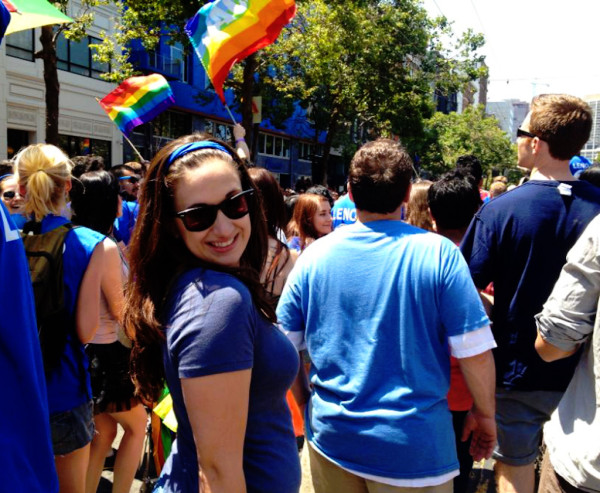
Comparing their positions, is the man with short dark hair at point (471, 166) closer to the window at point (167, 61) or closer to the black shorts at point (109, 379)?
the black shorts at point (109, 379)

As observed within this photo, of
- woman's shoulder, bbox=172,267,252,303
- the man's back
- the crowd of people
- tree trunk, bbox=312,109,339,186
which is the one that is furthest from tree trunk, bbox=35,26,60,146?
tree trunk, bbox=312,109,339,186

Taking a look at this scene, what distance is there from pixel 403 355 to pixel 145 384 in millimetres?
904

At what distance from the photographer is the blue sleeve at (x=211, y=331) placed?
1.35 m

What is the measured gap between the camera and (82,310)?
8.40 ft

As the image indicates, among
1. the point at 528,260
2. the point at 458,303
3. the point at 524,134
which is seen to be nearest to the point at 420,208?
the point at 524,134

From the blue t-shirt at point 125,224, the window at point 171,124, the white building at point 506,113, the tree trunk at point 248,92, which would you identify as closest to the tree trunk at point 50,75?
the tree trunk at point 248,92

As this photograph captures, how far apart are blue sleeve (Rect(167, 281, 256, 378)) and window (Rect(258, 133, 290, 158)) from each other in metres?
32.4

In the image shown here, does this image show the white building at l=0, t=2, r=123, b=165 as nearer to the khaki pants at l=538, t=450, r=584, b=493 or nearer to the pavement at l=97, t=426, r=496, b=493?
the pavement at l=97, t=426, r=496, b=493

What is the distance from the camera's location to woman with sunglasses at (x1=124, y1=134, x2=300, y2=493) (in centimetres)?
137

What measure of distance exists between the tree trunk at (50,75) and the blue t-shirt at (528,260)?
11257mm

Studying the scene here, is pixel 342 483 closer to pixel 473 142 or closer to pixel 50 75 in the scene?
pixel 50 75

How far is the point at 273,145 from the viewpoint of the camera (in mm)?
34875

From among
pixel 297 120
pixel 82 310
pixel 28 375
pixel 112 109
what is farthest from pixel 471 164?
pixel 297 120

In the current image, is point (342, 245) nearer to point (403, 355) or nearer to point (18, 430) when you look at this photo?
point (403, 355)
